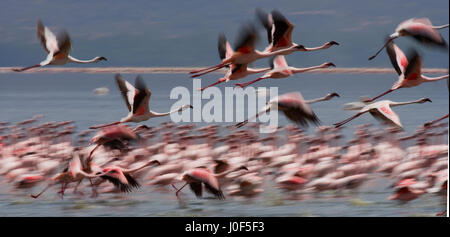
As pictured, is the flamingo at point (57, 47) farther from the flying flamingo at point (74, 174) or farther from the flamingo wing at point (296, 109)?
the flamingo wing at point (296, 109)

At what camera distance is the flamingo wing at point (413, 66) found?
7.00 meters

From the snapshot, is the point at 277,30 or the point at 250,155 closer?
the point at 277,30

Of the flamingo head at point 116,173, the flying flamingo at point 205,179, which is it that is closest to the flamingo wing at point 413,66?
the flying flamingo at point 205,179

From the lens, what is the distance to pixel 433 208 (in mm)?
7621

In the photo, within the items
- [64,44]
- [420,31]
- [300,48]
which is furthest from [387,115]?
[64,44]

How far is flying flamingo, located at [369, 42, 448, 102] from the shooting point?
23.1ft

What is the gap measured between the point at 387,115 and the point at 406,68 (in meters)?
0.44

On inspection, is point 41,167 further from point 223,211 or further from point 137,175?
point 223,211

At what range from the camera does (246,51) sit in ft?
23.2

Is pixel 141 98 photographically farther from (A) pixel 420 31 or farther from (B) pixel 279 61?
(A) pixel 420 31

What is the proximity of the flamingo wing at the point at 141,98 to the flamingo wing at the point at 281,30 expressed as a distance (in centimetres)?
119

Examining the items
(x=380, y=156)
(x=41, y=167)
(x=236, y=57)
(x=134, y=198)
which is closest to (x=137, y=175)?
(x=134, y=198)
